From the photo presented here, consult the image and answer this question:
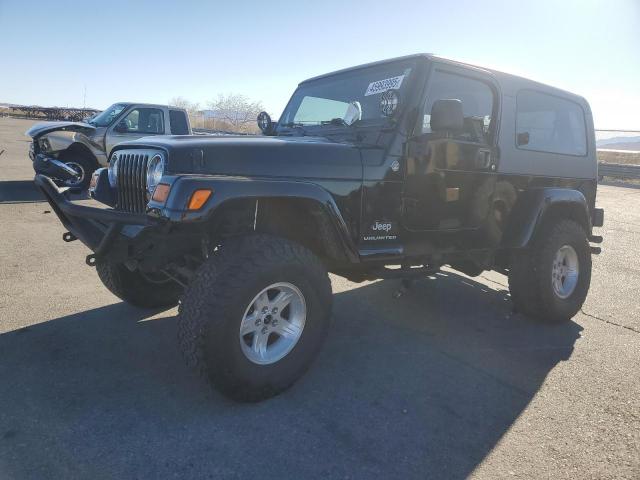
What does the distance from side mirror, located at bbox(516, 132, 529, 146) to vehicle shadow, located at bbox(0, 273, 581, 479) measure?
5.38ft

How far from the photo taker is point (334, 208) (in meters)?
2.70

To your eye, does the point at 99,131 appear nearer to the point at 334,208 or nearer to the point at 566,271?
the point at 334,208

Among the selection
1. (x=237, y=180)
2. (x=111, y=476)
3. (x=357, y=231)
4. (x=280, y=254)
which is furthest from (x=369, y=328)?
(x=111, y=476)

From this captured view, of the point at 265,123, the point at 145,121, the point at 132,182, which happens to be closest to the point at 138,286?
the point at 132,182

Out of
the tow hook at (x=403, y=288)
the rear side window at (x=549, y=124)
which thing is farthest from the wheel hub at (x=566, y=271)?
the tow hook at (x=403, y=288)

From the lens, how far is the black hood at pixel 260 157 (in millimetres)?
2430

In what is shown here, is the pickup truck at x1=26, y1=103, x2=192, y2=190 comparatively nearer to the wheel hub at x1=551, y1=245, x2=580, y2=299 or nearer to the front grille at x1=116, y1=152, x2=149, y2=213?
the front grille at x1=116, y1=152, x2=149, y2=213

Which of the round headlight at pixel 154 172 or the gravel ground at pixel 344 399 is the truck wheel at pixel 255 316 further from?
the round headlight at pixel 154 172

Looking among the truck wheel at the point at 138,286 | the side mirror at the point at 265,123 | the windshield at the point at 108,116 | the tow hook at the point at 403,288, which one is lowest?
the tow hook at the point at 403,288

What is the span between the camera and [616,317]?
14.3 ft

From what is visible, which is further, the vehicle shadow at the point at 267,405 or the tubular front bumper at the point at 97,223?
the tubular front bumper at the point at 97,223

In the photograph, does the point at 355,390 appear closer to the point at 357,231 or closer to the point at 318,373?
the point at 318,373

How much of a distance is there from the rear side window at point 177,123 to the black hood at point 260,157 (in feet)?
24.8

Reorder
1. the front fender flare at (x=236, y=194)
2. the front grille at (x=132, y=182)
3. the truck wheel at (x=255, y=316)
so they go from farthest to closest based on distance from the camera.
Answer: the front grille at (x=132, y=182) → the truck wheel at (x=255, y=316) → the front fender flare at (x=236, y=194)
